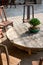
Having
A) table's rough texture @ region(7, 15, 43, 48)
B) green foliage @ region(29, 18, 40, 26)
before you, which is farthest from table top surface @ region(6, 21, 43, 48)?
green foliage @ region(29, 18, 40, 26)

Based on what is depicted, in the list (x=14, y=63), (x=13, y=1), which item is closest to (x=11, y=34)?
(x=14, y=63)

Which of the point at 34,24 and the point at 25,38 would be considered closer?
the point at 25,38

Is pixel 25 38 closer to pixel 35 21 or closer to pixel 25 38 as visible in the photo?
pixel 25 38

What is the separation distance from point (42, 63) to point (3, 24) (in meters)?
2.91

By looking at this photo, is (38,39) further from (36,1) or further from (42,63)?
(36,1)

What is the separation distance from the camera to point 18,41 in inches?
139

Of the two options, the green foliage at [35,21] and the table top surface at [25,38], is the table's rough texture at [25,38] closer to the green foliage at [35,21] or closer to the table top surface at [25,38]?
the table top surface at [25,38]

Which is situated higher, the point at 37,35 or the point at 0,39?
the point at 37,35

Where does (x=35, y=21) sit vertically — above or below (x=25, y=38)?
above

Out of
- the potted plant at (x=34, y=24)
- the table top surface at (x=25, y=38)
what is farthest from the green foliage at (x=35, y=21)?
the table top surface at (x=25, y=38)

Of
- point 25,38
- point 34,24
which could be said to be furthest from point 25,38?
point 34,24

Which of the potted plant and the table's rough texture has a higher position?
the potted plant

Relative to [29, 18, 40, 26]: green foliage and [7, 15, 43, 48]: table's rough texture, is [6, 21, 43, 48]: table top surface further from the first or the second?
[29, 18, 40, 26]: green foliage

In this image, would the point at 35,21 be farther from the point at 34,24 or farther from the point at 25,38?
the point at 25,38
